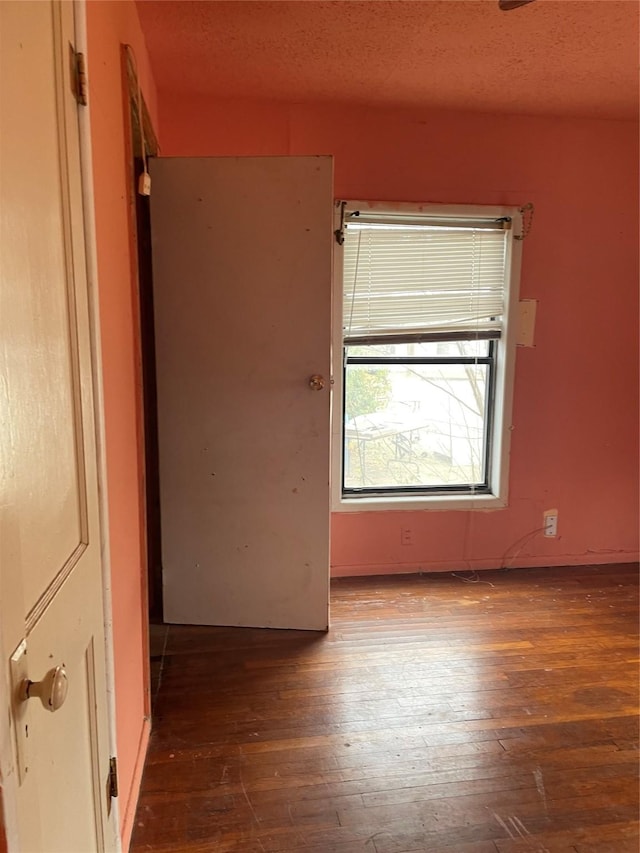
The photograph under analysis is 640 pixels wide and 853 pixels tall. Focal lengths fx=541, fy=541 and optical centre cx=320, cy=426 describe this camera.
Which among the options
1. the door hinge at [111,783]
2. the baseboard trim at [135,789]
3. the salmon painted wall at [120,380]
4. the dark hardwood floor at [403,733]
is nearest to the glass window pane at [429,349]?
the dark hardwood floor at [403,733]

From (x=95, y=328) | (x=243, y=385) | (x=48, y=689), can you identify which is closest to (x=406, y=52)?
(x=243, y=385)

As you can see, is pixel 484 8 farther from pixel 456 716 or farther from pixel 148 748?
pixel 148 748

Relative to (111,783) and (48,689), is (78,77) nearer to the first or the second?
(48,689)

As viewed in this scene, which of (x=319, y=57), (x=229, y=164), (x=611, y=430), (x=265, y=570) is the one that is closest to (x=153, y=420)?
(x=265, y=570)

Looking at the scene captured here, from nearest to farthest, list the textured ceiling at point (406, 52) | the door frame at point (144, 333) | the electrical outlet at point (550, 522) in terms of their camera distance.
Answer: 1. the door frame at point (144, 333)
2. the textured ceiling at point (406, 52)
3. the electrical outlet at point (550, 522)

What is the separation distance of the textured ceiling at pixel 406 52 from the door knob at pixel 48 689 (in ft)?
7.35

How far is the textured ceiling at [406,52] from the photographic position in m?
2.02

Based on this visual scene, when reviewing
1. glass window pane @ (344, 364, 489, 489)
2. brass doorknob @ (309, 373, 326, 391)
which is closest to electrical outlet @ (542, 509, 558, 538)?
glass window pane @ (344, 364, 489, 489)

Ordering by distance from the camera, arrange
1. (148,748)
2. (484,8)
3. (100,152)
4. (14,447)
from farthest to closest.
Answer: (484,8) → (148,748) → (100,152) → (14,447)

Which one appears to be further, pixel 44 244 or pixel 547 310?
pixel 547 310

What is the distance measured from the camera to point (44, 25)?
0.81m

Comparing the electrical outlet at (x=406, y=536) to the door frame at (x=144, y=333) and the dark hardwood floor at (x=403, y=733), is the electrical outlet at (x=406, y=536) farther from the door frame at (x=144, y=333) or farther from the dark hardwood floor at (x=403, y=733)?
the door frame at (x=144, y=333)

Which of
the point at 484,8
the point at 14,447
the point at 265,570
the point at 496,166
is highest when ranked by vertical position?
the point at 484,8

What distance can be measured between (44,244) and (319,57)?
210 cm
